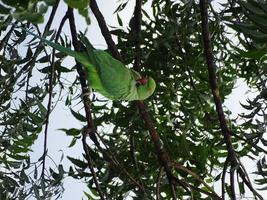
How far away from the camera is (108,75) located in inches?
25.6

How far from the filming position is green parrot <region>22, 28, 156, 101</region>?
623mm

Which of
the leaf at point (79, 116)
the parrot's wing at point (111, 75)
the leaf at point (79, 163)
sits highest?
the leaf at point (79, 116)

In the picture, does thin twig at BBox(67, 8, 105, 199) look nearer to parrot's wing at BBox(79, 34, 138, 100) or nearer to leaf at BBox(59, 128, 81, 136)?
leaf at BBox(59, 128, 81, 136)

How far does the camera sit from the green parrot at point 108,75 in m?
0.62

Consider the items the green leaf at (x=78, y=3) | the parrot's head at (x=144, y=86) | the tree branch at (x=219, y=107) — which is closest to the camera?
the green leaf at (x=78, y=3)

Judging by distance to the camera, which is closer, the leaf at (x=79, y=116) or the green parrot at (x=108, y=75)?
the green parrot at (x=108, y=75)

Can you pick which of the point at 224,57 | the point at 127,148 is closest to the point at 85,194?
the point at 127,148

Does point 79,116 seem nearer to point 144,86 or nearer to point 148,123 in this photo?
point 148,123

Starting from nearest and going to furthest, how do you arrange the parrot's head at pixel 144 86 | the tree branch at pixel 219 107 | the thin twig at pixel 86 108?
1. the parrot's head at pixel 144 86
2. the tree branch at pixel 219 107
3. the thin twig at pixel 86 108

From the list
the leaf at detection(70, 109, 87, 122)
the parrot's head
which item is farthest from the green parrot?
the leaf at detection(70, 109, 87, 122)

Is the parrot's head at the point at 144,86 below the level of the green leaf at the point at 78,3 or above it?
above

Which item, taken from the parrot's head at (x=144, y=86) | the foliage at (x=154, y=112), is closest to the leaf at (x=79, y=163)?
the foliage at (x=154, y=112)

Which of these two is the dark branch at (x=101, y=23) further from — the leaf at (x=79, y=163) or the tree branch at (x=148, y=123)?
the leaf at (x=79, y=163)

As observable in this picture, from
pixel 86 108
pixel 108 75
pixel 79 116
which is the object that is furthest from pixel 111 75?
pixel 79 116
